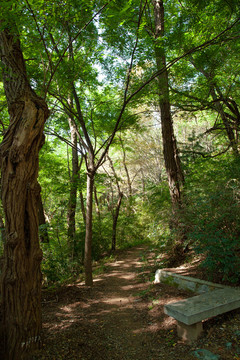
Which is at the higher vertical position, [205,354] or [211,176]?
[211,176]

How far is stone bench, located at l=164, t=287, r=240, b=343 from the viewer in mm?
2830

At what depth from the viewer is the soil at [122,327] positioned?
2.71 m

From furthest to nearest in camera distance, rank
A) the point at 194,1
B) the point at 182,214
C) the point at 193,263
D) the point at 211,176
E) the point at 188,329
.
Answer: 1. the point at 211,176
2. the point at 193,263
3. the point at 182,214
4. the point at 194,1
5. the point at 188,329

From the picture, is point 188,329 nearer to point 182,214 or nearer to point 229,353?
point 229,353

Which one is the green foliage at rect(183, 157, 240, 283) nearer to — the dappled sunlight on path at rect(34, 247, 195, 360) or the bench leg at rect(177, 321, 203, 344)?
the bench leg at rect(177, 321, 203, 344)

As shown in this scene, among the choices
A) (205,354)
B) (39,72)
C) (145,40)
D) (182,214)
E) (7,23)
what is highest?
(145,40)

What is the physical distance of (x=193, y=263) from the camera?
17.6 feet

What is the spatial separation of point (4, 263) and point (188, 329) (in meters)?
2.43

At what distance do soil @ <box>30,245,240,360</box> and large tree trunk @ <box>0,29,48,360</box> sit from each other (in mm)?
327

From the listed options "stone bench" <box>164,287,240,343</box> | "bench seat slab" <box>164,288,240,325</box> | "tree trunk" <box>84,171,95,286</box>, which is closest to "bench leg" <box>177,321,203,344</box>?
"stone bench" <box>164,287,240,343</box>

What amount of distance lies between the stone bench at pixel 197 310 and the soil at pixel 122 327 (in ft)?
0.39

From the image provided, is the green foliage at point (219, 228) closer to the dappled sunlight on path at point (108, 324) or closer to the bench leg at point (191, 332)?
the bench leg at point (191, 332)

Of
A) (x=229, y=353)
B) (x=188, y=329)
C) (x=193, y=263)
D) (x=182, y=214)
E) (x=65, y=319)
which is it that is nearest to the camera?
(x=229, y=353)

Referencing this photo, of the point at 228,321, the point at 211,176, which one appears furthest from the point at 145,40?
the point at 228,321
